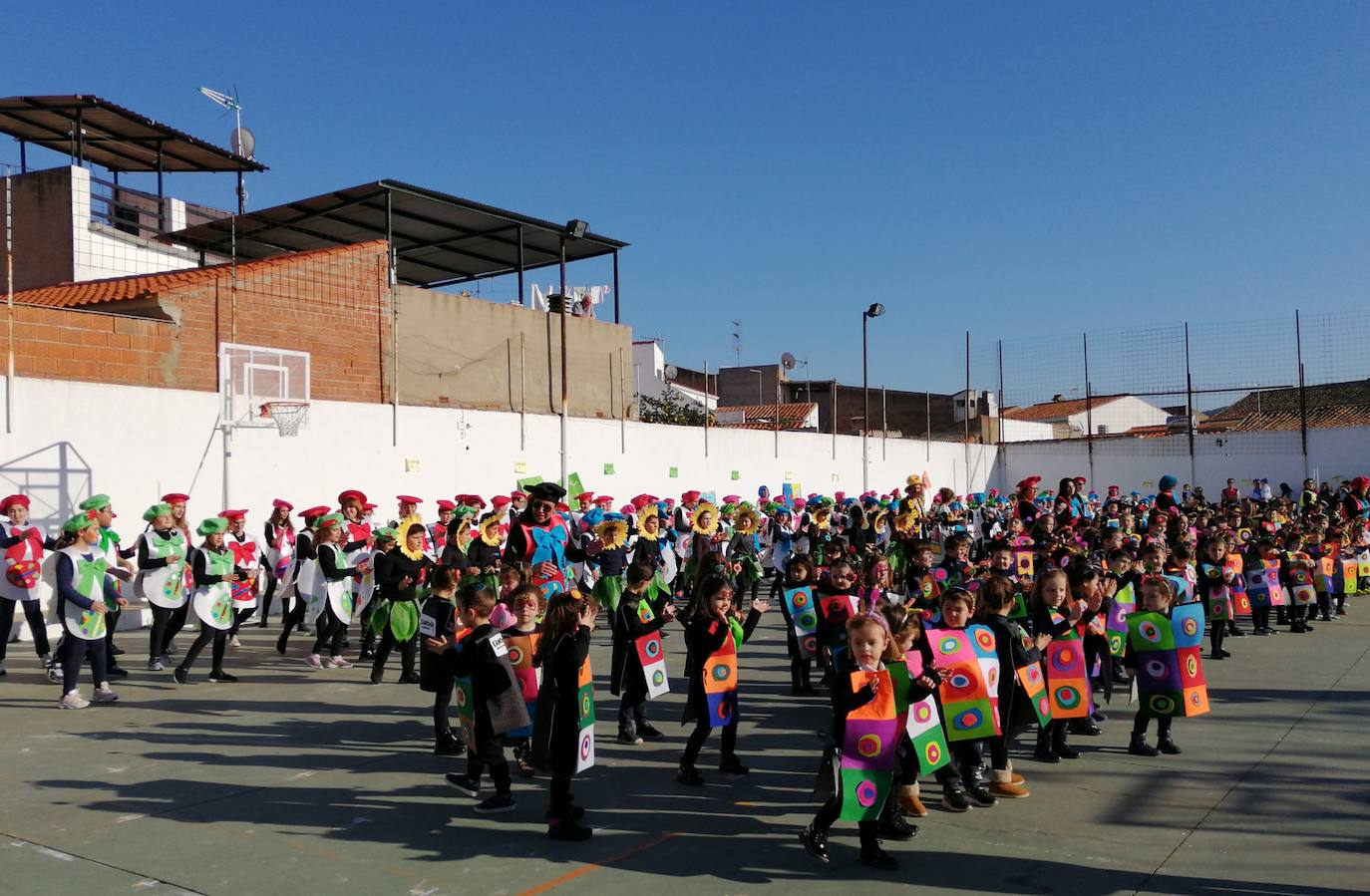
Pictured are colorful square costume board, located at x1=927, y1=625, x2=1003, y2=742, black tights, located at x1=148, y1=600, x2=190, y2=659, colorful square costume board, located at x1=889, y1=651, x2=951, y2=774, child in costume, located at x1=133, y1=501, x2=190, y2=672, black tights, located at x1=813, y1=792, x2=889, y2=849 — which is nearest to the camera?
black tights, located at x1=813, y1=792, x2=889, y2=849

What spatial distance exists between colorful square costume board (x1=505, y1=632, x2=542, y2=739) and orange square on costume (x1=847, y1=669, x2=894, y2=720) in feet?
7.08

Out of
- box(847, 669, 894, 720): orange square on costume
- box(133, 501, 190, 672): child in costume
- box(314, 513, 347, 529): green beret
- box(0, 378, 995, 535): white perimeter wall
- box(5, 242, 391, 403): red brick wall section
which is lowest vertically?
box(847, 669, 894, 720): orange square on costume

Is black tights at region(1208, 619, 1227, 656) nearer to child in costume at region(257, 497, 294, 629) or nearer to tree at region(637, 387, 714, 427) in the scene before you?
child in costume at region(257, 497, 294, 629)

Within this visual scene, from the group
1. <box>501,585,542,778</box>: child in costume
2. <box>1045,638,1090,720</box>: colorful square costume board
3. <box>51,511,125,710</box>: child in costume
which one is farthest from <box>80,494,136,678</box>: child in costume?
<box>1045,638,1090,720</box>: colorful square costume board

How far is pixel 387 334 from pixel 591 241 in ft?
23.3

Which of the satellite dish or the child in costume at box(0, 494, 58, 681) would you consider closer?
the child in costume at box(0, 494, 58, 681)

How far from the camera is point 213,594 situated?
10.2m

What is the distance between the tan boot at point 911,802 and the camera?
598 cm

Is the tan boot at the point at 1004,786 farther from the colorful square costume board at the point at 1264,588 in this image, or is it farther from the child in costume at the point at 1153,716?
the colorful square costume board at the point at 1264,588

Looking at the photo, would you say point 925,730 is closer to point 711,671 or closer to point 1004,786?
point 1004,786

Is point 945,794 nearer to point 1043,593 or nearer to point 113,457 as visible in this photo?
point 1043,593

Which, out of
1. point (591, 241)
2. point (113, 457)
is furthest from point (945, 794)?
point (591, 241)

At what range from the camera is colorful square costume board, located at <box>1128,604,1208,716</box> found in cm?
737

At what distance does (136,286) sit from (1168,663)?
17.0m
